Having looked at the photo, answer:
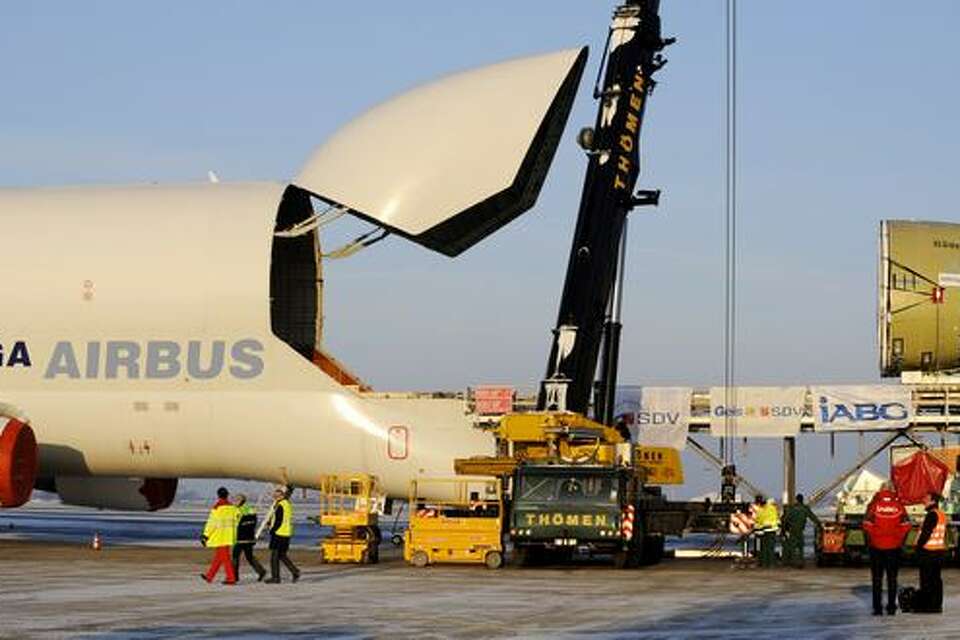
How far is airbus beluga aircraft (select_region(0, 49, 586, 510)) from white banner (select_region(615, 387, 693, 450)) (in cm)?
979

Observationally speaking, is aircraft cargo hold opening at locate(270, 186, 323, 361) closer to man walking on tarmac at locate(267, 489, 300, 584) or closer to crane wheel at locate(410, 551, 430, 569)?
crane wheel at locate(410, 551, 430, 569)

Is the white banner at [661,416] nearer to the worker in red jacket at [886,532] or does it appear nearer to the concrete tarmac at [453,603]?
the concrete tarmac at [453,603]

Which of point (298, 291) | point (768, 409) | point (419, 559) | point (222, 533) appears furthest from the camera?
point (768, 409)

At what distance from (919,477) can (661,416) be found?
9569 millimetres

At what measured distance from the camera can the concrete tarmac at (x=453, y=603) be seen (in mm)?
18750

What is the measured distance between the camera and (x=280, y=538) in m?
28.7

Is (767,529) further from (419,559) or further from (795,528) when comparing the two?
(419,559)

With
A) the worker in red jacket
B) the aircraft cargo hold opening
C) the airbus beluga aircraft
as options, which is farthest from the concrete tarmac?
the aircraft cargo hold opening

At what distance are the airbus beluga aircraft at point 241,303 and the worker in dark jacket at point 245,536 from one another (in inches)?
345

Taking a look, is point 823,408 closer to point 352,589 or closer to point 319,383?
point 319,383

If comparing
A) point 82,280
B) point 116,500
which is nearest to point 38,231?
point 82,280

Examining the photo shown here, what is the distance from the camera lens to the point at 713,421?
152 ft

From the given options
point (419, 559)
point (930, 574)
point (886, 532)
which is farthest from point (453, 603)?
point (419, 559)

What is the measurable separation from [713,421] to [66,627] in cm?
2971
